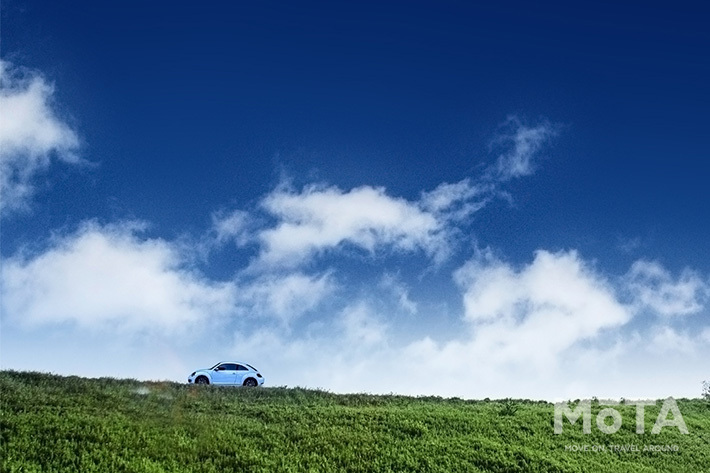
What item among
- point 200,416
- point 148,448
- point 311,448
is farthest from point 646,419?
point 148,448

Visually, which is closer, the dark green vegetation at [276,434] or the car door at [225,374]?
the dark green vegetation at [276,434]

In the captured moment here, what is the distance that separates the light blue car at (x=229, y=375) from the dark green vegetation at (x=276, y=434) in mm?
5696

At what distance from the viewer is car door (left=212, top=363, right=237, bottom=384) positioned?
3278 centimetres

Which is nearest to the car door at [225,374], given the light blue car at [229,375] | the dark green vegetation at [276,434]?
the light blue car at [229,375]

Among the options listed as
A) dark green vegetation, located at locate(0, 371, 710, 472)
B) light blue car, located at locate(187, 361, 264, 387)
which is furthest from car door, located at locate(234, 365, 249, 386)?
dark green vegetation, located at locate(0, 371, 710, 472)

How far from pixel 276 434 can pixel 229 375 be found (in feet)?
45.5

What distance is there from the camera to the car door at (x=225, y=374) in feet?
108

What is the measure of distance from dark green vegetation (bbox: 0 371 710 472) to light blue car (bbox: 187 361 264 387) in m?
5.70

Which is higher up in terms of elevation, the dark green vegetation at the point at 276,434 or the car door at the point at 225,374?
the car door at the point at 225,374

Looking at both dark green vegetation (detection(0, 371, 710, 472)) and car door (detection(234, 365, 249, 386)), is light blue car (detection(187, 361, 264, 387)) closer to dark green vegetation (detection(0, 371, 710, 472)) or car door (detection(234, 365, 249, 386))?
car door (detection(234, 365, 249, 386))

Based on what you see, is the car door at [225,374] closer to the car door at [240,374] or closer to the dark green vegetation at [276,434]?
the car door at [240,374]

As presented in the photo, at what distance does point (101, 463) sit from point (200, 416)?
218 inches

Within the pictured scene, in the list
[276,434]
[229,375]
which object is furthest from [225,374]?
[276,434]

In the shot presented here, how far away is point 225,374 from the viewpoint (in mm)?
32938
